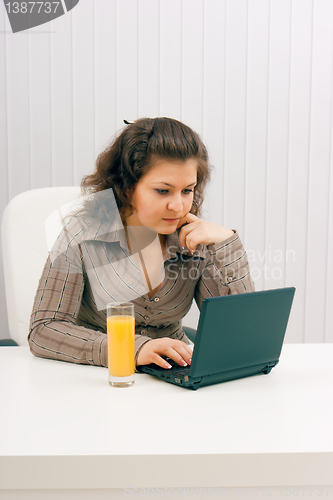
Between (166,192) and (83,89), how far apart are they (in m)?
1.06

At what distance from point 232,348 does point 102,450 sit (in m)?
0.34

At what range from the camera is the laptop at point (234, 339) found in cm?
80

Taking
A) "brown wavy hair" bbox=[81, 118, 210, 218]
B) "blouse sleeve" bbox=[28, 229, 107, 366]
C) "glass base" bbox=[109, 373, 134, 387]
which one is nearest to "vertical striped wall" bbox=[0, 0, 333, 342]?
"brown wavy hair" bbox=[81, 118, 210, 218]

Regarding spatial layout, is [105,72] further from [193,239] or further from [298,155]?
[193,239]

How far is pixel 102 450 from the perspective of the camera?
596 millimetres

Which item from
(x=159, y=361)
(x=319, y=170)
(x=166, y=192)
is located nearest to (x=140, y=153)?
(x=166, y=192)

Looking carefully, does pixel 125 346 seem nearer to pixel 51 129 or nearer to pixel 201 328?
pixel 201 328

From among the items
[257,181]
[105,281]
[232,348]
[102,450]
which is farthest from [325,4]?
[102,450]

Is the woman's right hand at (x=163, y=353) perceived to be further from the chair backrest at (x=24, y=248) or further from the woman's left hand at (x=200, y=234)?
the chair backrest at (x=24, y=248)

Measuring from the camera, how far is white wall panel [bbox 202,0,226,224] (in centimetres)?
200

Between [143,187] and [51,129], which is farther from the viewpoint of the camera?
[51,129]

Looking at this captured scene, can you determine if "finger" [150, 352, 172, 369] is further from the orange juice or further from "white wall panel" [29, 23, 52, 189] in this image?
"white wall panel" [29, 23, 52, 189]

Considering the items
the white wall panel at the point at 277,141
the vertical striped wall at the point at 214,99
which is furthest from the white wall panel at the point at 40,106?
the white wall panel at the point at 277,141

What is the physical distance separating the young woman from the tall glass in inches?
8.9
